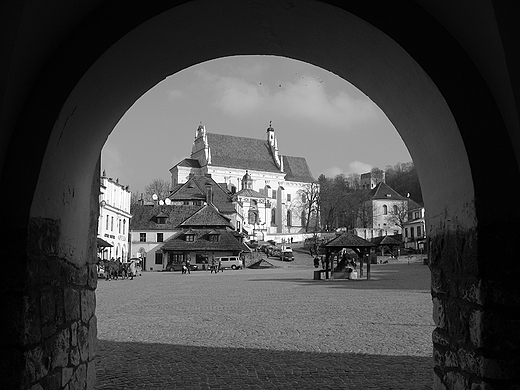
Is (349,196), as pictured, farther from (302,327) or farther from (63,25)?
(63,25)

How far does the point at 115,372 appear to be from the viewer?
21.9 feet

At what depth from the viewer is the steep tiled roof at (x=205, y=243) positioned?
5206 centimetres

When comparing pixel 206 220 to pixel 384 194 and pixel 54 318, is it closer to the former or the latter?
pixel 54 318

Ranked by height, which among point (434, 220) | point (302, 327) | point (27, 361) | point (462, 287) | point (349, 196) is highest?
point (349, 196)

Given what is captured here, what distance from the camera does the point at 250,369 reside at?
22.4 feet

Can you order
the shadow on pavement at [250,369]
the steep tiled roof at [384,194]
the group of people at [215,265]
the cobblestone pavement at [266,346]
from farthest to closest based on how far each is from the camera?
the steep tiled roof at [384,194], the group of people at [215,265], the cobblestone pavement at [266,346], the shadow on pavement at [250,369]

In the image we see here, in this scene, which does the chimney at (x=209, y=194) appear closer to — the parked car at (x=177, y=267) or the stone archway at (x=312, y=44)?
the parked car at (x=177, y=267)

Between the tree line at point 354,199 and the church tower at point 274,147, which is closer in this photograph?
the tree line at point 354,199

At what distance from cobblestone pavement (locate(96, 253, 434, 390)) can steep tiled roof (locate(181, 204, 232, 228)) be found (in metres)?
40.5

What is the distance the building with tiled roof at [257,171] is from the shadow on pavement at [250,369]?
292 feet

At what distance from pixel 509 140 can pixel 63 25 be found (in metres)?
3.01

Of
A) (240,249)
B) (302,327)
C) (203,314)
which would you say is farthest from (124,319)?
(240,249)

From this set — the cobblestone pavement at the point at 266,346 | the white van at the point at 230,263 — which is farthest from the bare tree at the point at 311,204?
the cobblestone pavement at the point at 266,346

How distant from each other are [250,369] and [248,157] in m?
105
